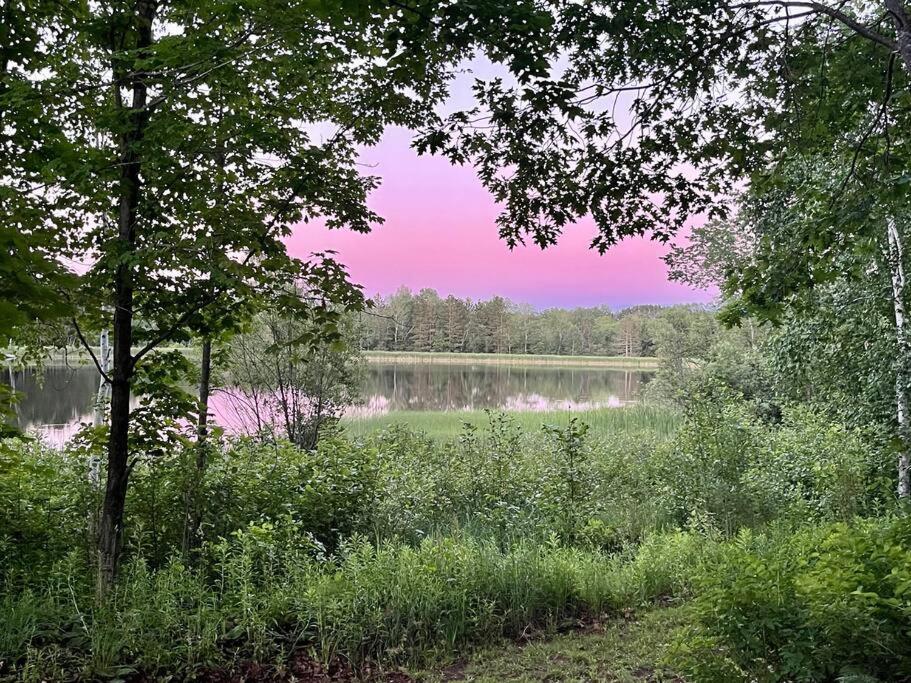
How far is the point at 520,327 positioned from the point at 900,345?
3360cm

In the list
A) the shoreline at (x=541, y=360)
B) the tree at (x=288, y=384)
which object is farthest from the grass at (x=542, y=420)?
the shoreline at (x=541, y=360)

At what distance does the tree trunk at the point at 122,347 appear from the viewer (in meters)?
3.28

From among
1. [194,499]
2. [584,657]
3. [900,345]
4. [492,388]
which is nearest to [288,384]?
[194,499]

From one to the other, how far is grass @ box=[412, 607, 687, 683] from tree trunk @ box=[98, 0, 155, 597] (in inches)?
77.9

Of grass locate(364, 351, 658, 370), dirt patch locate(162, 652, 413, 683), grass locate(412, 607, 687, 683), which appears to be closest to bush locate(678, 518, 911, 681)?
grass locate(412, 607, 687, 683)

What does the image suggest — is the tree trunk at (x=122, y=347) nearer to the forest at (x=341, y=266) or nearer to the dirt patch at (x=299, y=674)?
the forest at (x=341, y=266)

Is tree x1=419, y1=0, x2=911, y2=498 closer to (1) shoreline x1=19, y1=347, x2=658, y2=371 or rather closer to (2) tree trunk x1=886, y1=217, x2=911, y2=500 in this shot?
(2) tree trunk x1=886, y1=217, x2=911, y2=500

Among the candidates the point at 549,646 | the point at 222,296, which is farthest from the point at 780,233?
the point at 222,296

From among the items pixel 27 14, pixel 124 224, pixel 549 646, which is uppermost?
pixel 27 14

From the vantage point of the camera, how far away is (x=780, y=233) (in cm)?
435

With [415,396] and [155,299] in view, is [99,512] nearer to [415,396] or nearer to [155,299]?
[155,299]

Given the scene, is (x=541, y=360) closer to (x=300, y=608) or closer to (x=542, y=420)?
(x=542, y=420)

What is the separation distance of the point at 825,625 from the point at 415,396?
744 inches

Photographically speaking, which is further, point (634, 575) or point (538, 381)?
point (538, 381)
